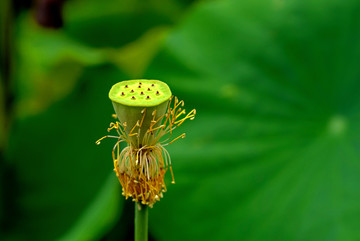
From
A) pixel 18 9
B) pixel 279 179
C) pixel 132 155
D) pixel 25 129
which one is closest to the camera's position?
pixel 132 155

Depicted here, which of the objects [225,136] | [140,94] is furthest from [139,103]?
[225,136]

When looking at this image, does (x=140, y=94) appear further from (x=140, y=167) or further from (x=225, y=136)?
(x=225, y=136)

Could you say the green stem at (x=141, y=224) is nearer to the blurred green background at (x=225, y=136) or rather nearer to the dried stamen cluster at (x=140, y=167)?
the dried stamen cluster at (x=140, y=167)

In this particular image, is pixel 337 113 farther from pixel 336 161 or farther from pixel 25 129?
pixel 25 129

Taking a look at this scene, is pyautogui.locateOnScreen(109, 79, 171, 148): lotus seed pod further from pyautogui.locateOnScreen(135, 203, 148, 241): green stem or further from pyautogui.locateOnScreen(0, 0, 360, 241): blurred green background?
pyautogui.locateOnScreen(0, 0, 360, 241): blurred green background

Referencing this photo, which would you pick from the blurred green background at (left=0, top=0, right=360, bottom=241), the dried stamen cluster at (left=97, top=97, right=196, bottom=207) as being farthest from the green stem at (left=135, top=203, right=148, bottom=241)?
the blurred green background at (left=0, top=0, right=360, bottom=241)

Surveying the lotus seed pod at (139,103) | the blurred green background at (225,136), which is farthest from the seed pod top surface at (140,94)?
the blurred green background at (225,136)

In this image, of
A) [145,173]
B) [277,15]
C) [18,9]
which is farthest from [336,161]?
[18,9]
